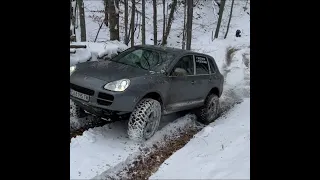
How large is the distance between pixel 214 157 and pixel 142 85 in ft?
5.61

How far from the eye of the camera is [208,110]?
7.93 m

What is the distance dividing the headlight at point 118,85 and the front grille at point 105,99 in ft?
0.41

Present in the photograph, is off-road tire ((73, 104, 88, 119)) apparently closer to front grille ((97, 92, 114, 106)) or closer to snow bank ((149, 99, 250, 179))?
front grille ((97, 92, 114, 106))

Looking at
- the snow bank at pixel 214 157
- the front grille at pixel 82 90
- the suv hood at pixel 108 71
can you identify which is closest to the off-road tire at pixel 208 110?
the snow bank at pixel 214 157

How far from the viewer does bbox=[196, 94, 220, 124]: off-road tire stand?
311 inches

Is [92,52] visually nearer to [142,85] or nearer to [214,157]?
[142,85]

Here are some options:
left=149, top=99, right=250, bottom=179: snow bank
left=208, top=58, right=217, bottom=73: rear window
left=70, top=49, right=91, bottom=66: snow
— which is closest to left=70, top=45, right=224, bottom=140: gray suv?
left=208, top=58, right=217, bottom=73: rear window

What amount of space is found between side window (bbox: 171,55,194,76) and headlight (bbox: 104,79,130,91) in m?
1.30

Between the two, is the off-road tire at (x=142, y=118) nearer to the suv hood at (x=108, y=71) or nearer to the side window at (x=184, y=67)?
the suv hood at (x=108, y=71)

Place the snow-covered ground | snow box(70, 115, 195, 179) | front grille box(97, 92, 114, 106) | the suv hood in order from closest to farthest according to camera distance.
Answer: the snow-covered ground < snow box(70, 115, 195, 179) < front grille box(97, 92, 114, 106) < the suv hood

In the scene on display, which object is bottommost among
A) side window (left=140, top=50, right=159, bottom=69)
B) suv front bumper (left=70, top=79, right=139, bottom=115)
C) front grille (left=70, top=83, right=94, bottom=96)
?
suv front bumper (left=70, top=79, right=139, bottom=115)
